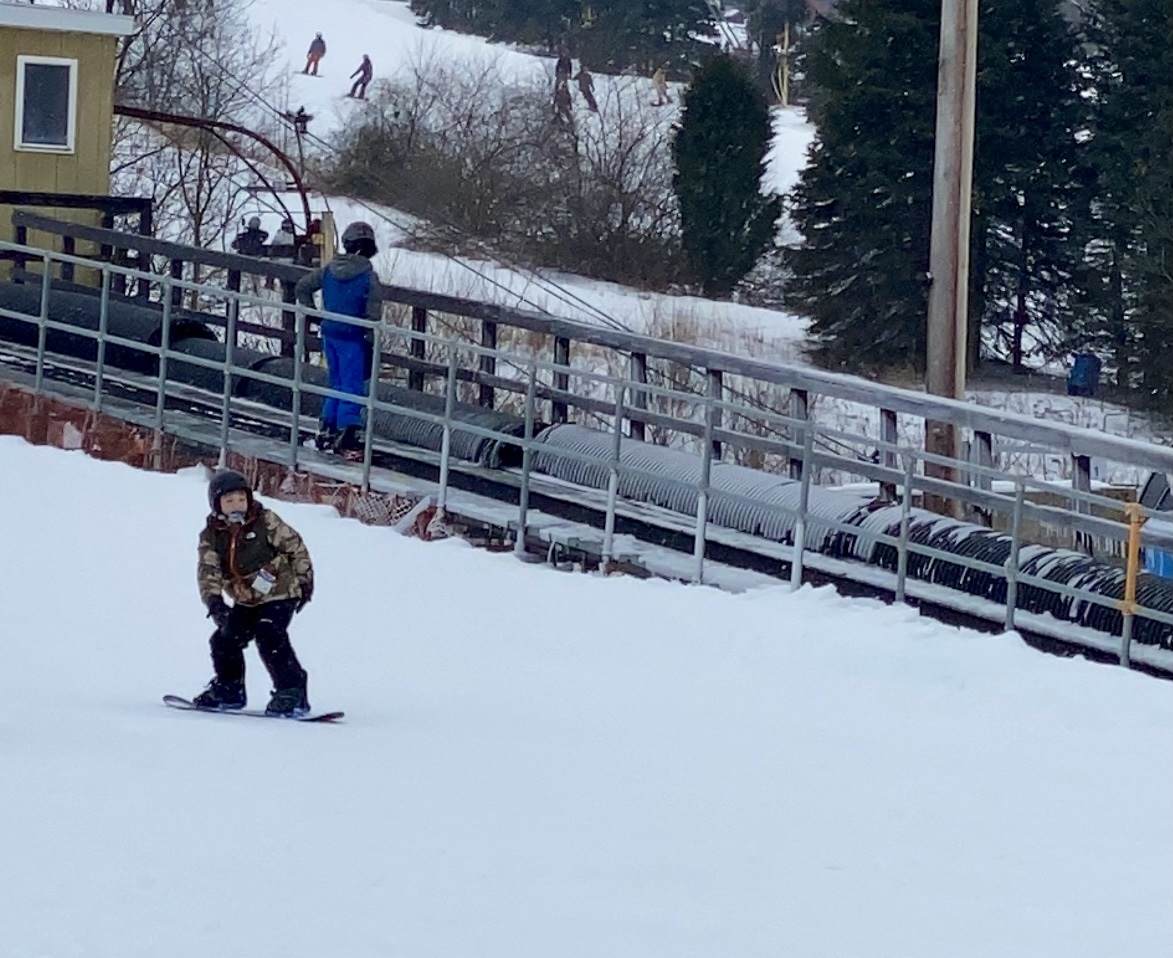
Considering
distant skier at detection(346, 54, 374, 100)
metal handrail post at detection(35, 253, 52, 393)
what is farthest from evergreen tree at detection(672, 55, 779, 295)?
metal handrail post at detection(35, 253, 52, 393)

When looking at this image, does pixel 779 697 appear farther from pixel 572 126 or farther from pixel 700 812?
pixel 572 126

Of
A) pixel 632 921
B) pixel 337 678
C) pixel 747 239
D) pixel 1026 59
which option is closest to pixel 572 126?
pixel 747 239

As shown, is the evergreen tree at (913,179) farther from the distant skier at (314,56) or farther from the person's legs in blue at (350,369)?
the person's legs in blue at (350,369)

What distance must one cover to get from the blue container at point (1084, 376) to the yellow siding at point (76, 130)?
18.8 meters

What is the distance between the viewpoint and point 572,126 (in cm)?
4250

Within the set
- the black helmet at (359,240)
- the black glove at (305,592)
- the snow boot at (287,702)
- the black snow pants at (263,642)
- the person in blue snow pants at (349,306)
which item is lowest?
the snow boot at (287,702)

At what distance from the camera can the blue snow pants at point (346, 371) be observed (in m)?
13.3

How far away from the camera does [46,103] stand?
18516mm

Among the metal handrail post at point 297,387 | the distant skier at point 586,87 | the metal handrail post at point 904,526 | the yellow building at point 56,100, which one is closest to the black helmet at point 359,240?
the metal handrail post at point 297,387

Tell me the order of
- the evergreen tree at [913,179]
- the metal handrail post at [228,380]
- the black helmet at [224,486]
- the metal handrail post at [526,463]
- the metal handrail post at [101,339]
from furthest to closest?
the evergreen tree at [913,179] < the metal handrail post at [101,339] < the metal handrail post at [228,380] < the metal handrail post at [526,463] < the black helmet at [224,486]

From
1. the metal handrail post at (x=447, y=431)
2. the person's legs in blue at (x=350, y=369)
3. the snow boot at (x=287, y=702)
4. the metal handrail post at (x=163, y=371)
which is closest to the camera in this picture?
the snow boot at (x=287, y=702)

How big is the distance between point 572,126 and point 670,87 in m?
12.3

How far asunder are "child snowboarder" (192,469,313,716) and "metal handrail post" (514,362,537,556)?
11.4ft

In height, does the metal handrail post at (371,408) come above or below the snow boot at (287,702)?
above
